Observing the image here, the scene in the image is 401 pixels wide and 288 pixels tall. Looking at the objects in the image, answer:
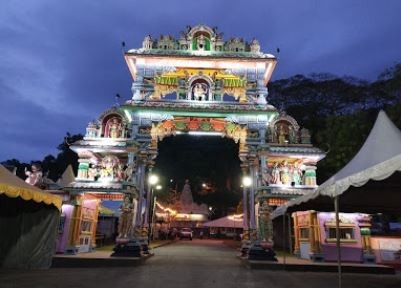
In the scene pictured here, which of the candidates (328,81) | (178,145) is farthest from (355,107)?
(178,145)

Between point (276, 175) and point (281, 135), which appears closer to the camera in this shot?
point (276, 175)

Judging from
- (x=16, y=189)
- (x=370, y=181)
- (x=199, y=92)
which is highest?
(x=199, y=92)

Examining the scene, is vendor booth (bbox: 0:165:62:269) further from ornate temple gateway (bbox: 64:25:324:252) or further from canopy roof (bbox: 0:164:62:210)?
ornate temple gateway (bbox: 64:25:324:252)

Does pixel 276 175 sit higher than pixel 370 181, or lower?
higher

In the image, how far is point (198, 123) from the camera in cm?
1659

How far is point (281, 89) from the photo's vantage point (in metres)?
42.9

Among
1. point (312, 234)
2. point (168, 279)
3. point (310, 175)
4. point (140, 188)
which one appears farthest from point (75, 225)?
point (310, 175)

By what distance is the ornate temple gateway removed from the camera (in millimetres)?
15117

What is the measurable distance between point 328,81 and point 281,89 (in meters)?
5.70

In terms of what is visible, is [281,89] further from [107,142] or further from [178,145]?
[107,142]

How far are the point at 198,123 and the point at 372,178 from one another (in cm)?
1180

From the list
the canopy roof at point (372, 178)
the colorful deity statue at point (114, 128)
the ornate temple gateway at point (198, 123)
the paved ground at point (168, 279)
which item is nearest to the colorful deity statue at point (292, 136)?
the ornate temple gateway at point (198, 123)

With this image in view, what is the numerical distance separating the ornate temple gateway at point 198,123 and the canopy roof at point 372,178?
519 centimetres

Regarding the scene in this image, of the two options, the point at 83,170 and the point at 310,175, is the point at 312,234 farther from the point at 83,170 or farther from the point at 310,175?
the point at 83,170
